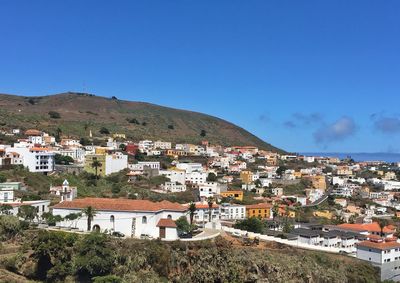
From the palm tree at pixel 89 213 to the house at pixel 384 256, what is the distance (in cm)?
2353

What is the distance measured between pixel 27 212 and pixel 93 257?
11.4 metres

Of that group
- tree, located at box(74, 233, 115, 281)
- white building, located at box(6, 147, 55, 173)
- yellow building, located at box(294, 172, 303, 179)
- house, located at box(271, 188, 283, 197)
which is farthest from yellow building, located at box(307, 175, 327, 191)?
tree, located at box(74, 233, 115, 281)

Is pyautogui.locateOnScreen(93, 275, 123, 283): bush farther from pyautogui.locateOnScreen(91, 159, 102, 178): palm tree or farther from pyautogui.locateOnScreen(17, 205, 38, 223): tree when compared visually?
pyautogui.locateOnScreen(91, 159, 102, 178): palm tree

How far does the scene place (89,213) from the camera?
131 ft

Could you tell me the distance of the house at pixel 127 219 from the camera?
40359 millimetres

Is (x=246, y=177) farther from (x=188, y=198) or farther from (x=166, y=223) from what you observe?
(x=166, y=223)

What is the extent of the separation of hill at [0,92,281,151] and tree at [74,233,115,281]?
6946 cm

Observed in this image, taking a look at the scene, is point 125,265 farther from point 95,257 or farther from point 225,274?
point 225,274

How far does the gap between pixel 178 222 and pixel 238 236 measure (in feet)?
19.6

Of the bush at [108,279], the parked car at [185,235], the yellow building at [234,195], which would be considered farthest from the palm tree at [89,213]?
the yellow building at [234,195]

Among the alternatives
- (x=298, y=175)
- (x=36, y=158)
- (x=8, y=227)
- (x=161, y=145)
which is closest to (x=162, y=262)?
(x=8, y=227)

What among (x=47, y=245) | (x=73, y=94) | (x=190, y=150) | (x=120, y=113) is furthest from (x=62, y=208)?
(x=73, y=94)

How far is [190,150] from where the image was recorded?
11144 cm

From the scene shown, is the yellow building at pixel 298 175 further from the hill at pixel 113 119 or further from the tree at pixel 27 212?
the tree at pixel 27 212
